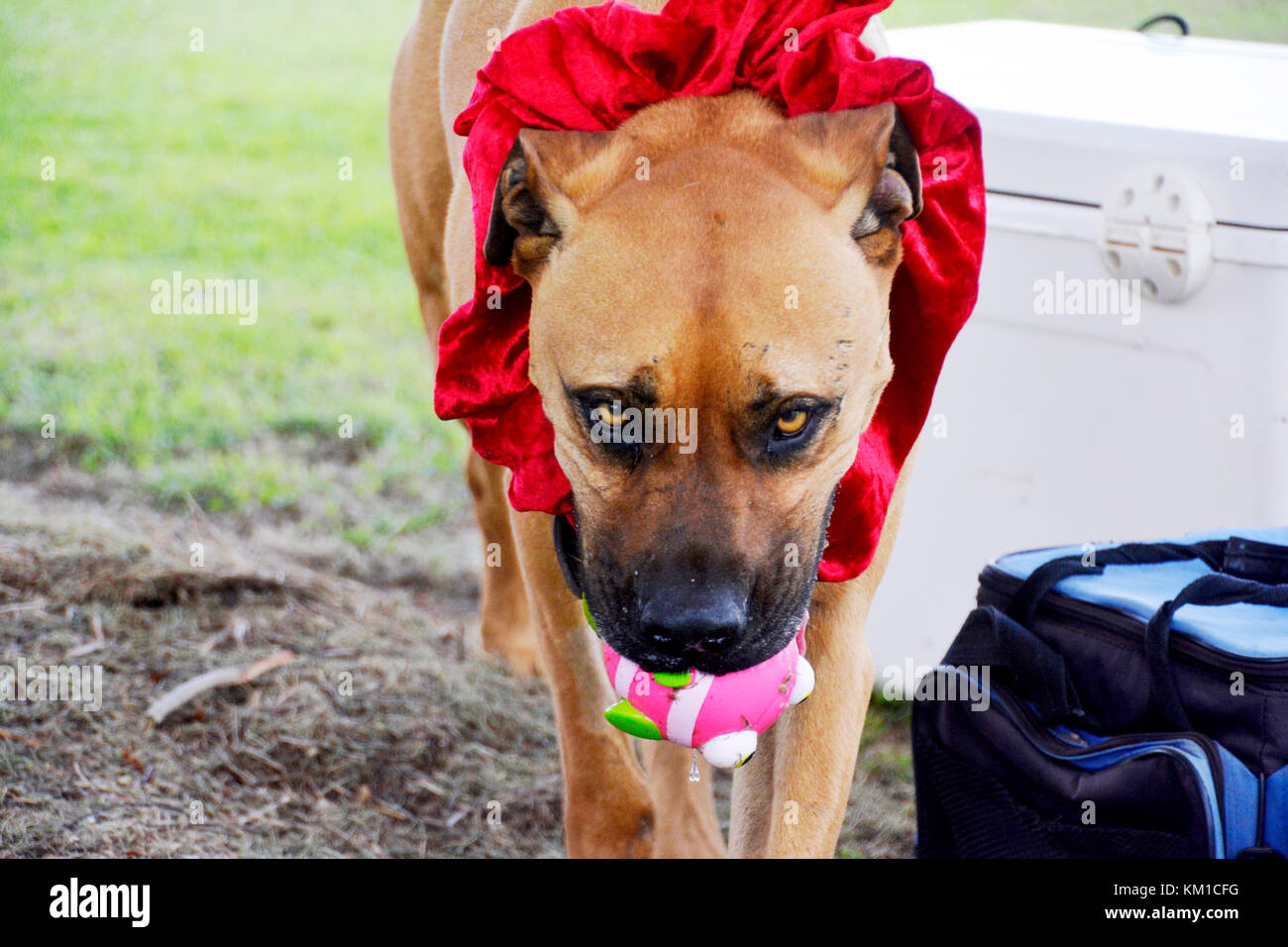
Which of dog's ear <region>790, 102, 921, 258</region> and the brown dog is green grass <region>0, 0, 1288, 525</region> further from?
dog's ear <region>790, 102, 921, 258</region>

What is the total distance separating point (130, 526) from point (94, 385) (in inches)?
55.1

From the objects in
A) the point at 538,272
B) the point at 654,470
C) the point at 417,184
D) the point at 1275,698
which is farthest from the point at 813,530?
the point at 417,184

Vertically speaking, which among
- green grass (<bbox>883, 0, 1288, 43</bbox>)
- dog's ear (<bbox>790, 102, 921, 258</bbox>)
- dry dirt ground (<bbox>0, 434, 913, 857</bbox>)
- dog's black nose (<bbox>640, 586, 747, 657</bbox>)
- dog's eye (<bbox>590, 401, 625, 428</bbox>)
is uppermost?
green grass (<bbox>883, 0, 1288, 43</bbox>)

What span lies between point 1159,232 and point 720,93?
1.18 m

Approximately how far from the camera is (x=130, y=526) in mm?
3936

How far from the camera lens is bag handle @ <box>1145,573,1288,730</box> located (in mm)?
2299

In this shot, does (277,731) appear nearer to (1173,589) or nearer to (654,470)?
(654,470)

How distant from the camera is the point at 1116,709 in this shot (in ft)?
8.00

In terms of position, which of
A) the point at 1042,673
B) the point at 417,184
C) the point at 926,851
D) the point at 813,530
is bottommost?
the point at 926,851

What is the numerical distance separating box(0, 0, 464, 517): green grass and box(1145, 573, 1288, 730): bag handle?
2921 millimetres

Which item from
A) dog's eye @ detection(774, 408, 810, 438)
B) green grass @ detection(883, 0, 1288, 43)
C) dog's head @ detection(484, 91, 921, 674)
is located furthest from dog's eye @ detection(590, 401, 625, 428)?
green grass @ detection(883, 0, 1288, 43)

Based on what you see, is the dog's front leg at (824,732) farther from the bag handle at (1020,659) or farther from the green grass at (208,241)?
the green grass at (208,241)

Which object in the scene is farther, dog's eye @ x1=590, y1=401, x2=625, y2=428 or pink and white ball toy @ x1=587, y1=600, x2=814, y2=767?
pink and white ball toy @ x1=587, y1=600, x2=814, y2=767

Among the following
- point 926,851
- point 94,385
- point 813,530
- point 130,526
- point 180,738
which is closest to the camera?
point 813,530
